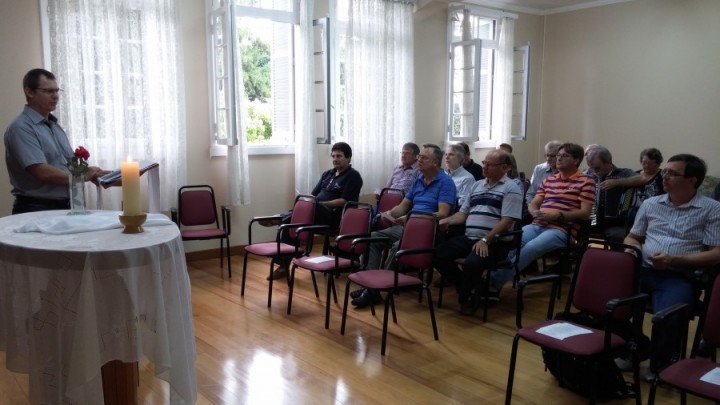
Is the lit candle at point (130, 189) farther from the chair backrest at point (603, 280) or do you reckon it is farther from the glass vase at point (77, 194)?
the chair backrest at point (603, 280)

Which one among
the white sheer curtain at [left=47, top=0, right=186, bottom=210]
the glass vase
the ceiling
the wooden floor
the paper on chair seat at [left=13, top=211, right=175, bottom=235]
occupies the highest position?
the ceiling

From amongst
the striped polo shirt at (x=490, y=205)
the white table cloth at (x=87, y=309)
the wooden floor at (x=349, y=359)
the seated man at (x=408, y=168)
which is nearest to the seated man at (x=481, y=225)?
the striped polo shirt at (x=490, y=205)

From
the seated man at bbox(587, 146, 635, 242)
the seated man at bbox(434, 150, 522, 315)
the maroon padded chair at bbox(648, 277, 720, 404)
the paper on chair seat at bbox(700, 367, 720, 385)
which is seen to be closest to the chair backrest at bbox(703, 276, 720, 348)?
the maroon padded chair at bbox(648, 277, 720, 404)

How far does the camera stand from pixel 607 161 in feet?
15.5

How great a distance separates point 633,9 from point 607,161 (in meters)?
3.37

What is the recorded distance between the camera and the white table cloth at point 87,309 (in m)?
1.82

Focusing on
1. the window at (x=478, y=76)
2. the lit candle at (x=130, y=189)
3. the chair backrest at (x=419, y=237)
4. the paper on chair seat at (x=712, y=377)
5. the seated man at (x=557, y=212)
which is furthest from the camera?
the window at (x=478, y=76)

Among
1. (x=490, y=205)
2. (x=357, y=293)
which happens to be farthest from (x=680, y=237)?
(x=357, y=293)

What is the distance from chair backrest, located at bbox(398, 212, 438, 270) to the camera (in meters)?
3.42

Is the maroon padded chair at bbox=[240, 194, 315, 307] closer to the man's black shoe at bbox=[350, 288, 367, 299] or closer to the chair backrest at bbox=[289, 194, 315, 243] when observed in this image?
the chair backrest at bbox=[289, 194, 315, 243]

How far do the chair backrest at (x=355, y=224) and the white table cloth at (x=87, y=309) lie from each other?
5.93 ft

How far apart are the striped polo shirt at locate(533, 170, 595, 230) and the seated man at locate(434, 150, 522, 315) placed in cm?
45

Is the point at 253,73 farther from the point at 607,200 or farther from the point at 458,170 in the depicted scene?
the point at 607,200

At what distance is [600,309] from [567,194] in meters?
1.71
